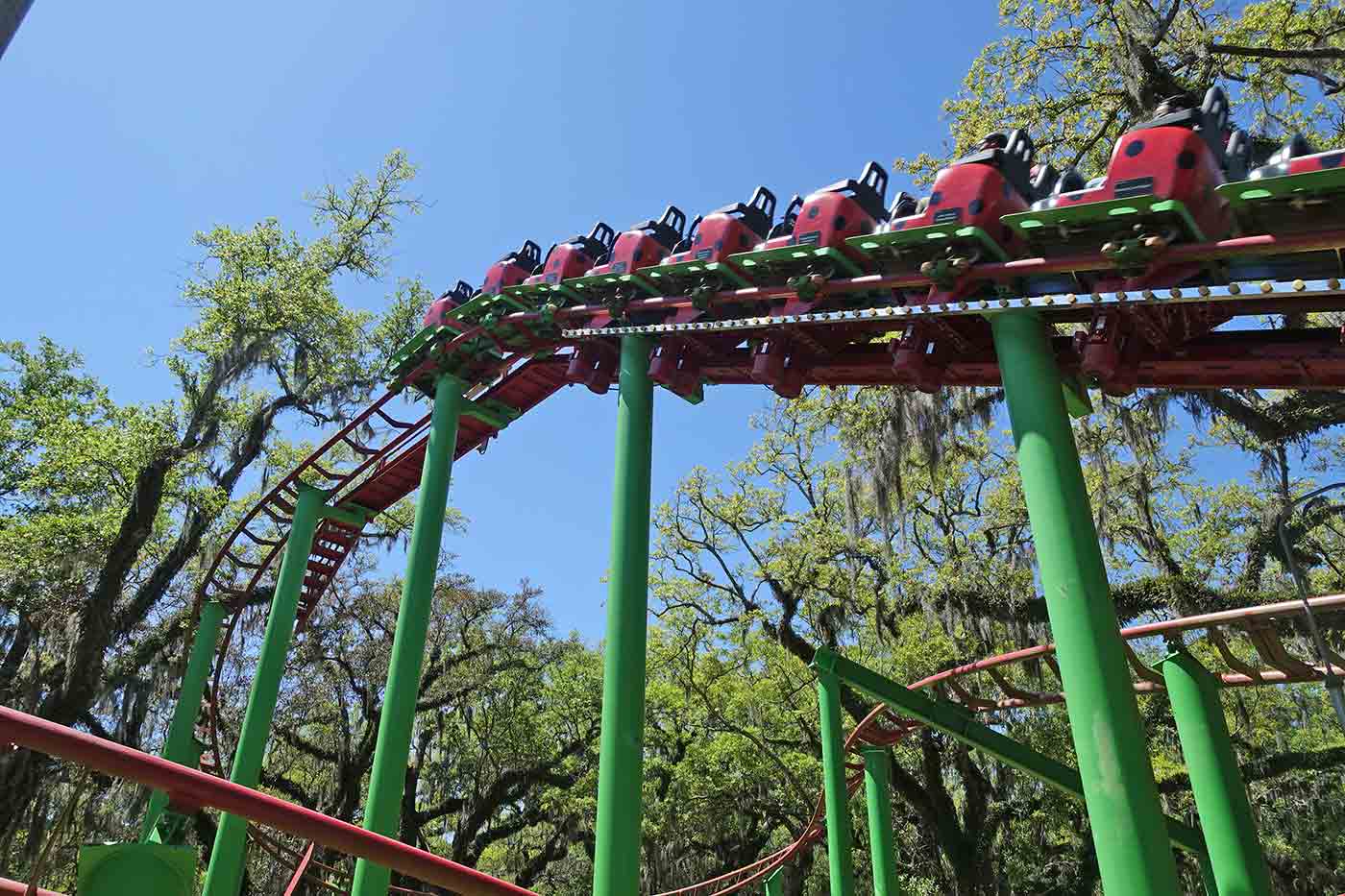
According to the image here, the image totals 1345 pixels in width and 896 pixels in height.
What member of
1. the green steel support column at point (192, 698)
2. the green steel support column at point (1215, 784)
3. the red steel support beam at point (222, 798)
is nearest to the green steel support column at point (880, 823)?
the green steel support column at point (1215, 784)

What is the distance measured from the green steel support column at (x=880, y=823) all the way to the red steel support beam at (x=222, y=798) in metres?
7.26

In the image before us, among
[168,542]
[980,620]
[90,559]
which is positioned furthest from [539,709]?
[980,620]

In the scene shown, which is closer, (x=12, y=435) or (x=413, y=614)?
(x=413, y=614)

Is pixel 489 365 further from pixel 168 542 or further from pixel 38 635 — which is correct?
pixel 168 542

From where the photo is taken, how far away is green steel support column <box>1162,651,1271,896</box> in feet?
17.9

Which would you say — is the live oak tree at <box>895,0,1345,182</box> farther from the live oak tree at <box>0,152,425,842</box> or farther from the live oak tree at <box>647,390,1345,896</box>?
the live oak tree at <box>0,152,425,842</box>

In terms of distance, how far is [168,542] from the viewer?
17.6 metres

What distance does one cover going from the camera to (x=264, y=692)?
8594 millimetres

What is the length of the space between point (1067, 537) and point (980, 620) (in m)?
9.36

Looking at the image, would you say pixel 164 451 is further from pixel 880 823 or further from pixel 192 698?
pixel 880 823

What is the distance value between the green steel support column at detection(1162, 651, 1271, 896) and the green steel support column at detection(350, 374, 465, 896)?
5446mm

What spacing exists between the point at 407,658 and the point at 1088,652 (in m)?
5.30

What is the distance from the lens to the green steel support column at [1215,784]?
215 inches

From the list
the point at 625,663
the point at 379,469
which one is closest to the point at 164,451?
the point at 379,469
